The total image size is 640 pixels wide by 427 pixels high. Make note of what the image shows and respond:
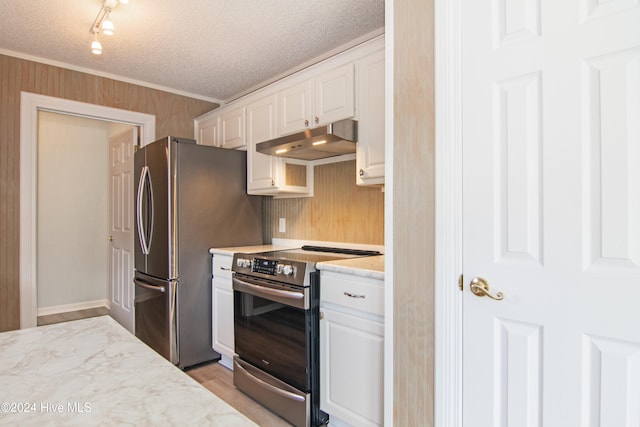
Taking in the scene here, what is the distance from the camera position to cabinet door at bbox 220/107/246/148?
316 cm

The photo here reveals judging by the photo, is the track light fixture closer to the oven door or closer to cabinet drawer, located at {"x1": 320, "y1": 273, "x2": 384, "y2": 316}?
the oven door

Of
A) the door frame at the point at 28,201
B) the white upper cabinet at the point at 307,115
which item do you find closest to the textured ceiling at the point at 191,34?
the white upper cabinet at the point at 307,115

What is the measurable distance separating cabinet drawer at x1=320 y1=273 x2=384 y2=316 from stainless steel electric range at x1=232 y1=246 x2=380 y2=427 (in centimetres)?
8

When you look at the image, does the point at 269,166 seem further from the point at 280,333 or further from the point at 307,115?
the point at 280,333

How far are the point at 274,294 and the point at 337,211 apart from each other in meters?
0.86

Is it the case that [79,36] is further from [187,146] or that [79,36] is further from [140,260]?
[140,260]

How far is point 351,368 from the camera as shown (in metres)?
1.87

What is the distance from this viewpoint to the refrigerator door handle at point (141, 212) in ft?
9.96
